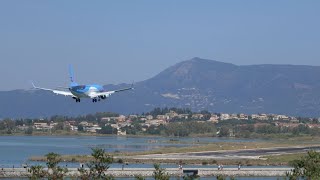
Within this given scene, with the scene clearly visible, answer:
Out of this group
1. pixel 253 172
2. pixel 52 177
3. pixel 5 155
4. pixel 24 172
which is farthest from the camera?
pixel 5 155

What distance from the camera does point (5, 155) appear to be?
110 metres

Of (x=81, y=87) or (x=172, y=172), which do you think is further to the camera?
(x=172, y=172)

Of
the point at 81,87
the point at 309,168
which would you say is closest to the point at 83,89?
the point at 81,87

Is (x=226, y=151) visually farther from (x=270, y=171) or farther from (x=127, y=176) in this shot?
(x=127, y=176)

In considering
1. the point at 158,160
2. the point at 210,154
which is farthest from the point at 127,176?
the point at 210,154

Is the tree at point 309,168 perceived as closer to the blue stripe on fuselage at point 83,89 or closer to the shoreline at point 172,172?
the blue stripe on fuselage at point 83,89

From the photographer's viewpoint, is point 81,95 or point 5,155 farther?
point 5,155

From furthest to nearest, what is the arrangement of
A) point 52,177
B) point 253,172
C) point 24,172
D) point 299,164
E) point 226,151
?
point 226,151
point 253,172
point 24,172
point 299,164
point 52,177

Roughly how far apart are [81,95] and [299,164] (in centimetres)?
1216

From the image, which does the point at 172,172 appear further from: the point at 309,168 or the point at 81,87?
the point at 309,168

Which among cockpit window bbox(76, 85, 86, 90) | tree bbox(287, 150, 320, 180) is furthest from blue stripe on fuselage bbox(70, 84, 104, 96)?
tree bbox(287, 150, 320, 180)

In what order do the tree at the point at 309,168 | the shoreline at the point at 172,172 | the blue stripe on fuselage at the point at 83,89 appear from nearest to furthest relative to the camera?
the tree at the point at 309,168
the blue stripe on fuselage at the point at 83,89
the shoreline at the point at 172,172

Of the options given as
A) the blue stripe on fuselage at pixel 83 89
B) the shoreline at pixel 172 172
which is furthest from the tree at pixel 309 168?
the shoreline at pixel 172 172

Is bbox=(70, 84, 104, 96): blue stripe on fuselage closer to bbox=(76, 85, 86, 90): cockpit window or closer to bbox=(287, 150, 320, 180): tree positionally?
bbox=(76, 85, 86, 90): cockpit window
